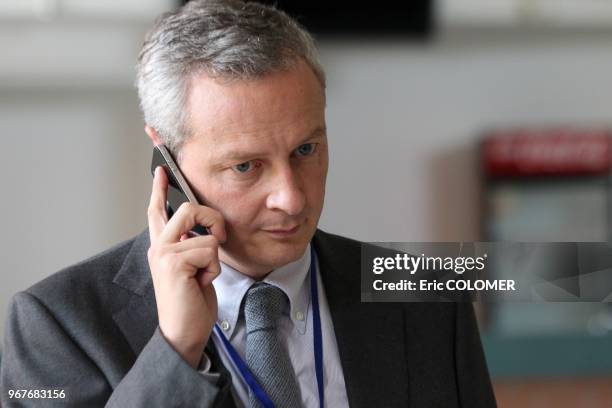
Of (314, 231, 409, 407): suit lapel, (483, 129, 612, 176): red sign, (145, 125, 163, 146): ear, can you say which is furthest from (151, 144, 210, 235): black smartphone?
(483, 129, 612, 176): red sign

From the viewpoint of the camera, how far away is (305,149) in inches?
24.9

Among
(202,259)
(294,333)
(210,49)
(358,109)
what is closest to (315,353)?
(294,333)

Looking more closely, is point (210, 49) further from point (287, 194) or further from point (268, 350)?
point (268, 350)

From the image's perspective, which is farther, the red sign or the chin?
the red sign

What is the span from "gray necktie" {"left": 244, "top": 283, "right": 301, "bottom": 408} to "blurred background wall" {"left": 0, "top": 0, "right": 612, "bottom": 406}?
83.3 inches

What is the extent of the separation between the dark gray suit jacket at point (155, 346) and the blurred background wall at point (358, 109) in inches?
81.6

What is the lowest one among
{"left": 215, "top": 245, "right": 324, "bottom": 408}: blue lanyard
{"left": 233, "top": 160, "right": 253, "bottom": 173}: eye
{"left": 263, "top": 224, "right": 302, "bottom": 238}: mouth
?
{"left": 215, "top": 245, "right": 324, "bottom": 408}: blue lanyard

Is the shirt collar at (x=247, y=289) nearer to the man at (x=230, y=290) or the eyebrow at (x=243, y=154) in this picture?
the man at (x=230, y=290)

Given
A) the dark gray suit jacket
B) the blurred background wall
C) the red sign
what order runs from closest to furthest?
1. the dark gray suit jacket
2. the blurred background wall
3. the red sign

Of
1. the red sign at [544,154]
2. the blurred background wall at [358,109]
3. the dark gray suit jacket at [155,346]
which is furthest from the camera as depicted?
the red sign at [544,154]

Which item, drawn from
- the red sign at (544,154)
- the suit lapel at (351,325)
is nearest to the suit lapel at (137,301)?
the suit lapel at (351,325)

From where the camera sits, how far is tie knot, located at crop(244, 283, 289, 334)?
666 mm

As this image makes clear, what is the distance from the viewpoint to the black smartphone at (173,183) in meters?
0.65

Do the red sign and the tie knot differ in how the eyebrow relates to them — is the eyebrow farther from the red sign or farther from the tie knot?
the red sign
